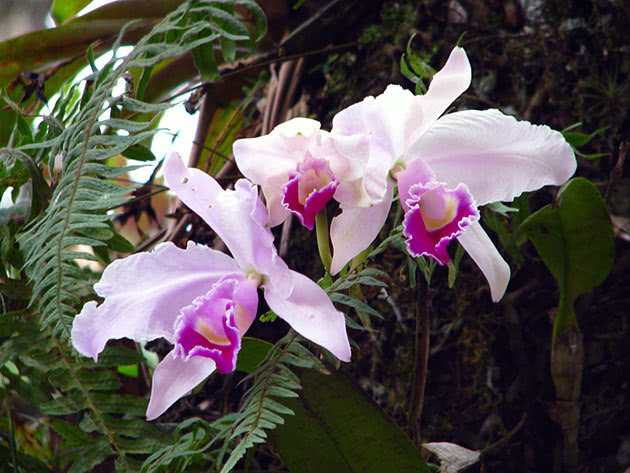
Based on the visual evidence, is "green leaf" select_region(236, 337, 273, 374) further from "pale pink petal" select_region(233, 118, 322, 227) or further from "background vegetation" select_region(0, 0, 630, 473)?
"pale pink petal" select_region(233, 118, 322, 227)

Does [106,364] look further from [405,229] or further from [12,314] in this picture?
[405,229]

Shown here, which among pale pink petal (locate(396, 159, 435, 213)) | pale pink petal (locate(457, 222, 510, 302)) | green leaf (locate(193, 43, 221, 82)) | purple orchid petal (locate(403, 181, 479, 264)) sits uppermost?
green leaf (locate(193, 43, 221, 82))

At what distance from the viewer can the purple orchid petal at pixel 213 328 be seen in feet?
1.69

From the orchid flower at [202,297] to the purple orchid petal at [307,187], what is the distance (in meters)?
0.03

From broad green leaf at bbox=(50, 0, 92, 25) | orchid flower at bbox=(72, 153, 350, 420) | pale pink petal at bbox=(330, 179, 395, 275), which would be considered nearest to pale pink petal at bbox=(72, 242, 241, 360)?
orchid flower at bbox=(72, 153, 350, 420)

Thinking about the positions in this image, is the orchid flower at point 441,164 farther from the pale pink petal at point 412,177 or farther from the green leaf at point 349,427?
the green leaf at point 349,427

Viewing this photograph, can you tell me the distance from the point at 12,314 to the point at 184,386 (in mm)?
264

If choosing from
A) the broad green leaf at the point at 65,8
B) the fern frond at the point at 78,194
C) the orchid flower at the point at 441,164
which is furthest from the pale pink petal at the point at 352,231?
the broad green leaf at the point at 65,8

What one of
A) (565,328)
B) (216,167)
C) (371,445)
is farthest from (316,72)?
(371,445)

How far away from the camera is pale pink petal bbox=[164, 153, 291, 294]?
21.5 inches

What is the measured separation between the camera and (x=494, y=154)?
64 cm

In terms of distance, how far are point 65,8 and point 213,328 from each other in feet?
3.72

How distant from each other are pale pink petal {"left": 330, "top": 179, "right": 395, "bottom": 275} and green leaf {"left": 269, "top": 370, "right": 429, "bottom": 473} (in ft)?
0.39

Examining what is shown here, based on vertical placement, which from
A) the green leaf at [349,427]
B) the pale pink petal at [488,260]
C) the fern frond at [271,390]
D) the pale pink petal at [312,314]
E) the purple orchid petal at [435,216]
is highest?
the purple orchid petal at [435,216]
